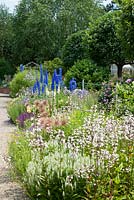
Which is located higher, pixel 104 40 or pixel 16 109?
pixel 104 40

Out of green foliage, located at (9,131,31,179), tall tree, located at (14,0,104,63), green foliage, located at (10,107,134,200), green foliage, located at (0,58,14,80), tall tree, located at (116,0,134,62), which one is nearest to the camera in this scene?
green foliage, located at (10,107,134,200)

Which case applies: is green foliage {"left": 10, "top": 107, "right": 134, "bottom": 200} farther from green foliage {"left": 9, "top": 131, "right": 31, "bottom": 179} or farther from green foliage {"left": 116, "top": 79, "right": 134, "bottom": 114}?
green foliage {"left": 116, "top": 79, "right": 134, "bottom": 114}

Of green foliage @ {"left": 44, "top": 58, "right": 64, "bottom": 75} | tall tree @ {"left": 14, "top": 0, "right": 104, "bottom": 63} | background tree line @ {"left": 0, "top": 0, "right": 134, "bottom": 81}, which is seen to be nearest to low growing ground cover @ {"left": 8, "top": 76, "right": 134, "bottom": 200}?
background tree line @ {"left": 0, "top": 0, "right": 134, "bottom": 81}

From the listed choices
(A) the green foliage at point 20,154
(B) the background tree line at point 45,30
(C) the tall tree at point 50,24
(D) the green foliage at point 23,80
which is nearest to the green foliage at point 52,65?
(B) the background tree line at point 45,30

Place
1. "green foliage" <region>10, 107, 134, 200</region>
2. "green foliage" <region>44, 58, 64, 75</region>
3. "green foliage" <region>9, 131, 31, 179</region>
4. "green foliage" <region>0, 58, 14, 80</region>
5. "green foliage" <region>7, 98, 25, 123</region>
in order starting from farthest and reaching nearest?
1. "green foliage" <region>0, 58, 14, 80</region>
2. "green foliage" <region>44, 58, 64, 75</region>
3. "green foliage" <region>7, 98, 25, 123</region>
4. "green foliage" <region>9, 131, 31, 179</region>
5. "green foliage" <region>10, 107, 134, 200</region>

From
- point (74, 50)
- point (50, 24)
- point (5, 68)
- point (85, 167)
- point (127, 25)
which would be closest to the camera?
point (85, 167)

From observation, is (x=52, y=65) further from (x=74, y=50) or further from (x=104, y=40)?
(x=104, y=40)

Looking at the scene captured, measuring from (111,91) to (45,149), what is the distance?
4655 millimetres

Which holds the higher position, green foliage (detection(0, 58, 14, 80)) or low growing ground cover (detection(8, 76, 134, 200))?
green foliage (detection(0, 58, 14, 80))

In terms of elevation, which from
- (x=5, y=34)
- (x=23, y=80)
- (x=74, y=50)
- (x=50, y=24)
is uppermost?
(x=50, y=24)

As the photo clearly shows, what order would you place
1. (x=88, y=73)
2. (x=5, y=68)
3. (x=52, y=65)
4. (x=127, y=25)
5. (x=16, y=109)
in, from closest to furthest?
(x=127, y=25), (x=16, y=109), (x=88, y=73), (x=52, y=65), (x=5, y=68)

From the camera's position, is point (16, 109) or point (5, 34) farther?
point (5, 34)

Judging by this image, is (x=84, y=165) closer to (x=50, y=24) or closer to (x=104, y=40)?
(x=104, y=40)

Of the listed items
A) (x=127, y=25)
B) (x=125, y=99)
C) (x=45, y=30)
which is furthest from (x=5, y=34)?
(x=125, y=99)
